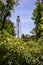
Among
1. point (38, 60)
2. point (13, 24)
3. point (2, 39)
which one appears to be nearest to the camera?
point (38, 60)

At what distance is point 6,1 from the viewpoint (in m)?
33.4

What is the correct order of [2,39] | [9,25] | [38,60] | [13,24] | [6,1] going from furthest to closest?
[13,24], [9,25], [6,1], [2,39], [38,60]

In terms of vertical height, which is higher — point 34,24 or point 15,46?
point 15,46

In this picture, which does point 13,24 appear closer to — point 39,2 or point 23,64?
point 39,2

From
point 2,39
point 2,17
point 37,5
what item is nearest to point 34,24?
point 37,5

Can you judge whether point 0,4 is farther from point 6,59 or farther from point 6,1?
point 6,59

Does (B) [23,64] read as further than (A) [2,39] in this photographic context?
No

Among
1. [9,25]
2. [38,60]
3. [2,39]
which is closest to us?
[38,60]

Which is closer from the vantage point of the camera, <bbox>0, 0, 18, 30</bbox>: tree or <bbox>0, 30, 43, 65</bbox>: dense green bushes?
<bbox>0, 30, 43, 65</bbox>: dense green bushes

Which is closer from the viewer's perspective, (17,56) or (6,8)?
(17,56)

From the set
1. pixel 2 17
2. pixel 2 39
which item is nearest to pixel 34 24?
pixel 2 17

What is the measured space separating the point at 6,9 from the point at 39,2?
24.0ft

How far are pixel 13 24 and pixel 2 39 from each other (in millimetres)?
28090

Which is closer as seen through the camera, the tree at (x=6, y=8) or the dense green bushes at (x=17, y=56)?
the dense green bushes at (x=17, y=56)
